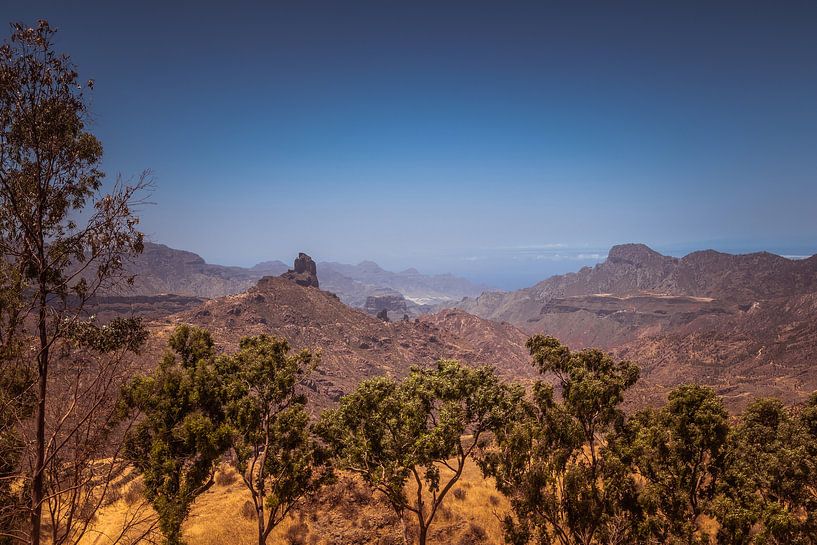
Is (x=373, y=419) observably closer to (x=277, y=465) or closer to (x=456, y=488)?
(x=277, y=465)

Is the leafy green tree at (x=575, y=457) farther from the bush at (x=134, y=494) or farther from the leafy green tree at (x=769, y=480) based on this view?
the bush at (x=134, y=494)

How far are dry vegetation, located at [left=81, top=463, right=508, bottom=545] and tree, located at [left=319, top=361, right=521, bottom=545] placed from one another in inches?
231

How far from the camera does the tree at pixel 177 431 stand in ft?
48.6

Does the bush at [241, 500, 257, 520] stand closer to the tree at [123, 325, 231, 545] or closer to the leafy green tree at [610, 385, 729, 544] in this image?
the tree at [123, 325, 231, 545]

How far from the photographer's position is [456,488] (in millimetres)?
31969

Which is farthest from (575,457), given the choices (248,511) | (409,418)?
(248,511)

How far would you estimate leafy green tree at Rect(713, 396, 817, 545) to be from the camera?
13508mm

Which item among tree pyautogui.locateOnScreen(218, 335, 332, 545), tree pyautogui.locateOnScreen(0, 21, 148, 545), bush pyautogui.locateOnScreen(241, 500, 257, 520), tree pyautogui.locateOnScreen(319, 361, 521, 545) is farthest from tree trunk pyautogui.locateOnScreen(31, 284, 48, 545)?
bush pyautogui.locateOnScreen(241, 500, 257, 520)

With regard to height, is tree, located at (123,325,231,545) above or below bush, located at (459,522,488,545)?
above

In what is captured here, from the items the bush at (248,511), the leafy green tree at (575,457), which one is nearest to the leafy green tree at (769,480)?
the leafy green tree at (575,457)

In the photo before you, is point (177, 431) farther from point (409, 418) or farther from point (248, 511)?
point (248, 511)

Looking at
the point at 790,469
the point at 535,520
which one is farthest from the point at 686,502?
the point at 535,520

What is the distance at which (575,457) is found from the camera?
17094 millimetres

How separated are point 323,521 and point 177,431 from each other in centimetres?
1343
